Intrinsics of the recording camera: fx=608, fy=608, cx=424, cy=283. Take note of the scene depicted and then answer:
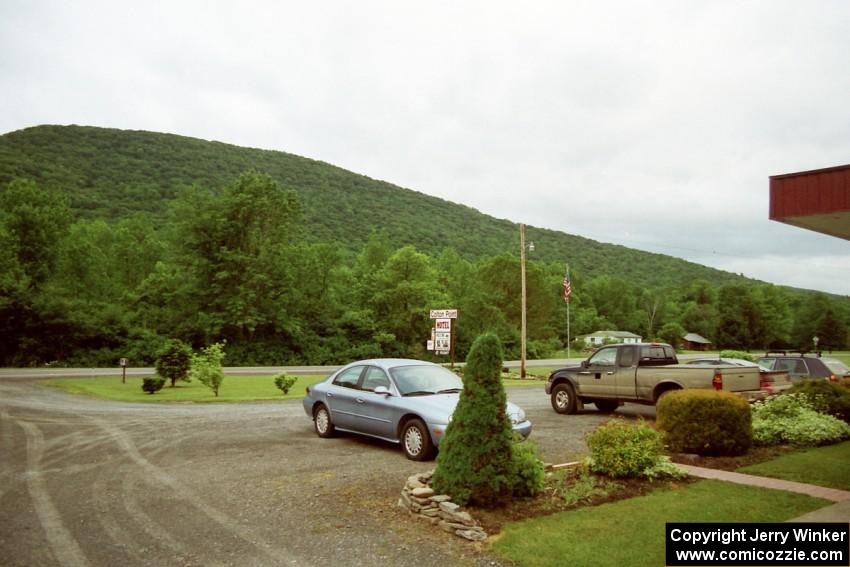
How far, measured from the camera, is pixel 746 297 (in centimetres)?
11419

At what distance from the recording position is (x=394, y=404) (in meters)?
10.5

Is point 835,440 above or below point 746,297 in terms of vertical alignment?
below

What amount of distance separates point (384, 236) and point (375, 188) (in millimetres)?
44142

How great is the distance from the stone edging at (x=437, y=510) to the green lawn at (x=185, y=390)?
14.9 m

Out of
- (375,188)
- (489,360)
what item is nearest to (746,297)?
(375,188)

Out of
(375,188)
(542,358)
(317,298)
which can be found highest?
(375,188)

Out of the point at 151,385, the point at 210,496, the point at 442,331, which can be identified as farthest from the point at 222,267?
the point at 210,496

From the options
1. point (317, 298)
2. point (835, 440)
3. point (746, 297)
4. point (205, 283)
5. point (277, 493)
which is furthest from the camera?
point (746, 297)

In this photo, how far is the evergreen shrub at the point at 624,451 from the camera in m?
8.09

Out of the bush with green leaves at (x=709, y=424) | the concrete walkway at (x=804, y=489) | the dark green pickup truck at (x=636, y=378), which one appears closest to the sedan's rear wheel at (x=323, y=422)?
the bush with green leaves at (x=709, y=424)

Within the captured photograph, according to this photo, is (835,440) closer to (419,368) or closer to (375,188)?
(419,368)

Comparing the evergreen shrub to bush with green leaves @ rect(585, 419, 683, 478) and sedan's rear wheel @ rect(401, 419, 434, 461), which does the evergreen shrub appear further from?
sedan's rear wheel @ rect(401, 419, 434, 461)

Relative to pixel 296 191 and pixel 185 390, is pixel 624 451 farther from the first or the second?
pixel 296 191

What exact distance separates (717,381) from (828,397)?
219 cm
